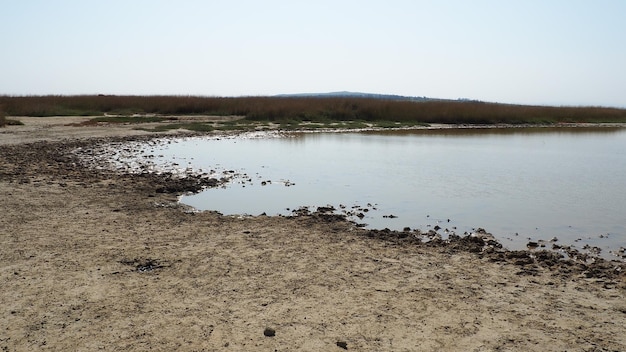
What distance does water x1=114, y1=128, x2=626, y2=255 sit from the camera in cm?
801

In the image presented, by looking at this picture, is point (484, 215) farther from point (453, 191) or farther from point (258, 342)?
point (258, 342)

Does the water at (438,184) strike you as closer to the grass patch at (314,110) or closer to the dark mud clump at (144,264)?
the dark mud clump at (144,264)

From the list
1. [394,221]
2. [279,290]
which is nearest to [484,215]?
[394,221]

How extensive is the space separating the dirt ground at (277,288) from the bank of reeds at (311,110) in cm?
2517

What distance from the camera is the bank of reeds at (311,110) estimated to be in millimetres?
32697

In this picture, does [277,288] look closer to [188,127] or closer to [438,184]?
[438,184]

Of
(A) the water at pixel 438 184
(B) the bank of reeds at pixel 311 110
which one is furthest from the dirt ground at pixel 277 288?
(B) the bank of reeds at pixel 311 110

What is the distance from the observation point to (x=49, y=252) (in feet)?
18.8

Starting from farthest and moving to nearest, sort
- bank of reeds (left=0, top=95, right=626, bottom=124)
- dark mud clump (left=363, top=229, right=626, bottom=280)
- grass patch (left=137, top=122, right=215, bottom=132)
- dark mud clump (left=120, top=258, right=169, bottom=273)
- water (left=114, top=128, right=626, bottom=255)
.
Answer: bank of reeds (left=0, top=95, right=626, bottom=124) → grass patch (left=137, top=122, right=215, bottom=132) → water (left=114, top=128, right=626, bottom=255) → dark mud clump (left=363, top=229, right=626, bottom=280) → dark mud clump (left=120, top=258, right=169, bottom=273)

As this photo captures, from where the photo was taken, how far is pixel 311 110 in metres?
33.6

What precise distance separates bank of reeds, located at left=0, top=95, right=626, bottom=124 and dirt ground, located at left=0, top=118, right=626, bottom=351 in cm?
2517

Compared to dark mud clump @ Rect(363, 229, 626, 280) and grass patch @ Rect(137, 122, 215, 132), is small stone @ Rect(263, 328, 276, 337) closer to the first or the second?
dark mud clump @ Rect(363, 229, 626, 280)

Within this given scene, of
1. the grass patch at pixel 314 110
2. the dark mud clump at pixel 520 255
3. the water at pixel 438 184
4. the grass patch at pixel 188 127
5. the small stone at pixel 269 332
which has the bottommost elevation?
the small stone at pixel 269 332

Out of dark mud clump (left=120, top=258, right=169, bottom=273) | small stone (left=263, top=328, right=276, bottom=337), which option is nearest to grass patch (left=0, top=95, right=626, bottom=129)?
dark mud clump (left=120, top=258, right=169, bottom=273)
